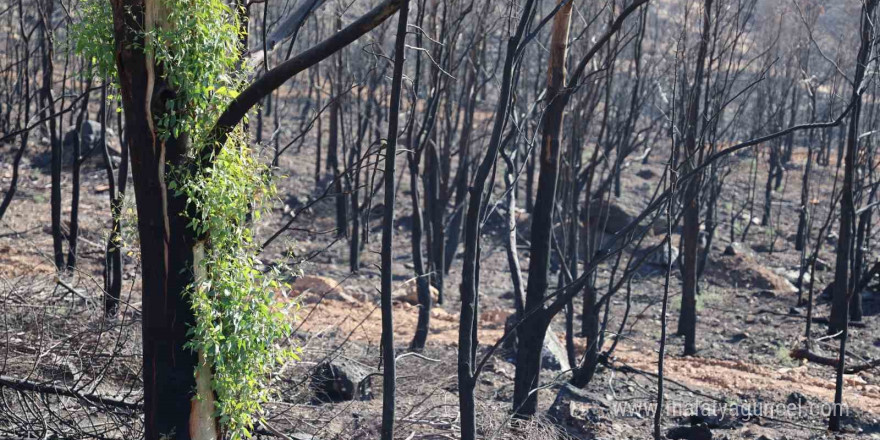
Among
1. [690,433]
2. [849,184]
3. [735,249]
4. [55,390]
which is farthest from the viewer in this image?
[735,249]

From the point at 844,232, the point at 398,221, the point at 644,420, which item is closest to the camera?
the point at 644,420

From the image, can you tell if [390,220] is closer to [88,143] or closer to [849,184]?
[849,184]

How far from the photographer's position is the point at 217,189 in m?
4.23

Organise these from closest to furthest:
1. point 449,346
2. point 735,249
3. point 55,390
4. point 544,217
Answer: point 55,390, point 544,217, point 449,346, point 735,249

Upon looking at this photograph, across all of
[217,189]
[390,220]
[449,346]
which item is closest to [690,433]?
[449,346]

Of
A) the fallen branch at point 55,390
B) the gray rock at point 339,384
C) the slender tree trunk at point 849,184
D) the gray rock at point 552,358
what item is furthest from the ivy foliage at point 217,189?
the gray rock at point 552,358

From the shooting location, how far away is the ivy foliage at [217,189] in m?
4.11

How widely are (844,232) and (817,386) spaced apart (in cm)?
262

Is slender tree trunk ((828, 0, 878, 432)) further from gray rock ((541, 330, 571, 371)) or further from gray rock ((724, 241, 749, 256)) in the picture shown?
gray rock ((724, 241, 749, 256))

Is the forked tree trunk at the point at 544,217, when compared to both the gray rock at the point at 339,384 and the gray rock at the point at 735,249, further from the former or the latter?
the gray rock at the point at 735,249

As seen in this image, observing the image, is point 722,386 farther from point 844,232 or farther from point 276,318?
point 276,318

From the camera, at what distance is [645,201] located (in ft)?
73.4

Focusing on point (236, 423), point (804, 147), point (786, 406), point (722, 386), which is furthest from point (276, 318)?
point (804, 147)

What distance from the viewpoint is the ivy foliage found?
4.11 metres
